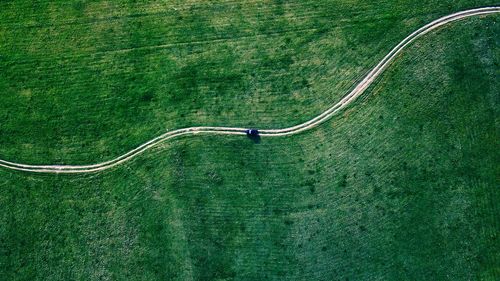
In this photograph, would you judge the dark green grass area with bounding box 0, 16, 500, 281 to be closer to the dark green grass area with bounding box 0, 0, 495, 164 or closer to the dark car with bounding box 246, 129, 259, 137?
the dark car with bounding box 246, 129, 259, 137

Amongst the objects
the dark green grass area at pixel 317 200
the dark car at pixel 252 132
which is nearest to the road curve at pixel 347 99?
the dark car at pixel 252 132

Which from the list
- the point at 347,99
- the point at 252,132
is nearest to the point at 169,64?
the point at 252,132

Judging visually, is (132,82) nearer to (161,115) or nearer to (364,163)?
(161,115)

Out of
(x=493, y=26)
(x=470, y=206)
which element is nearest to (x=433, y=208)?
(x=470, y=206)

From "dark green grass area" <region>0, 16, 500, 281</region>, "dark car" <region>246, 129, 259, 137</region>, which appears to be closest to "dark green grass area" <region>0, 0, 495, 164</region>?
"dark car" <region>246, 129, 259, 137</region>

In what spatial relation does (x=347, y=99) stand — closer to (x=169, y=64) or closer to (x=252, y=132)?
(x=252, y=132)
